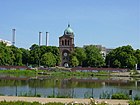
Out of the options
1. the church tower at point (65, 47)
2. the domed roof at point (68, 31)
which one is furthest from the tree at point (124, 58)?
the domed roof at point (68, 31)

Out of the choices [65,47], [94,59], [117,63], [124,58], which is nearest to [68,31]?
[65,47]

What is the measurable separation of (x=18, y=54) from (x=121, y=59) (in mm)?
28887

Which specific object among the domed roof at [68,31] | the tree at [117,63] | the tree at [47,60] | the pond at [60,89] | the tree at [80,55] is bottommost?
the pond at [60,89]

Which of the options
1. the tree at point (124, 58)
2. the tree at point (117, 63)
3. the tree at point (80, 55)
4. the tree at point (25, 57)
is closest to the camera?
the tree at point (124, 58)

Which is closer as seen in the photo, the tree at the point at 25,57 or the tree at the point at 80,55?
the tree at the point at 80,55

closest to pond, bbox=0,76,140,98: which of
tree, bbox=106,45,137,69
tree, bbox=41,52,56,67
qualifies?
tree, bbox=106,45,137,69

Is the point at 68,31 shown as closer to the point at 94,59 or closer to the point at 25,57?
the point at 25,57

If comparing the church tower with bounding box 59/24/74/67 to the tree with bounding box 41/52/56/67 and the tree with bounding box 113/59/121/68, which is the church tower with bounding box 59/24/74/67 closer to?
the tree with bounding box 41/52/56/67

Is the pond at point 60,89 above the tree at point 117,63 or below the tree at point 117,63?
below

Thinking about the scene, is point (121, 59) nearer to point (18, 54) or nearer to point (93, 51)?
point (93, 51)

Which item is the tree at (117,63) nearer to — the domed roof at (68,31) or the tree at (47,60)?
the tree at (47,60)

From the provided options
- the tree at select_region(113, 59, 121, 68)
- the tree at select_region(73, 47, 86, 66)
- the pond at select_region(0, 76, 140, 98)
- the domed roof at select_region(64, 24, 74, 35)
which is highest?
the domed roof at select_region(64, 24, 74, 35)

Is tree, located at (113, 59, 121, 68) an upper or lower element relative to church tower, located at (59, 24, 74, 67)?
lower

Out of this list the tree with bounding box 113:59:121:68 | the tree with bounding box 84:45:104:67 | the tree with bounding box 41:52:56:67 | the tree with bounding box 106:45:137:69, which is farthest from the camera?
the tree with bounding box 84:45:104:67
